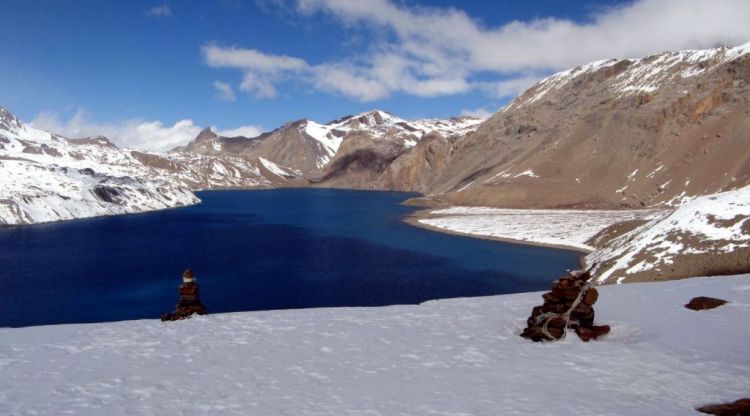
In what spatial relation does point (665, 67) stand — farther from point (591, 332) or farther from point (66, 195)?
point (591, 332)

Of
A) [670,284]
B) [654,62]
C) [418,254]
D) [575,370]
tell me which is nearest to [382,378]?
[575,370]

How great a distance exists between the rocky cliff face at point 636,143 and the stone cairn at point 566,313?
305 ft

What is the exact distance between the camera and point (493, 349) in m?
12.9

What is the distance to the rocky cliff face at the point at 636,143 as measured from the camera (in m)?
108

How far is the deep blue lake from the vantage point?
44.1 metres

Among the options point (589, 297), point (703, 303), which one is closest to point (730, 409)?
point (589, 297)

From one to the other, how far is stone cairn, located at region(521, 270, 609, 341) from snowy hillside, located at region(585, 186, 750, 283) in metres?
27.4

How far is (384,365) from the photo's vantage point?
11.9 meters

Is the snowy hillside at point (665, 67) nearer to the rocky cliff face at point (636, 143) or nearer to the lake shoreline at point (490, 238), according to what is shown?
the rocky cliff face at point (636, 143)

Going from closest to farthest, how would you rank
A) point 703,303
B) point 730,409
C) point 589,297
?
point 730,409
point 589,297
point 703,303

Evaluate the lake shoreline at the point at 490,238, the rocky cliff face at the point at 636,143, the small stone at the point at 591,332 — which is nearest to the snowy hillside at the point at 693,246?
the lake shoreline at the point at 490,238

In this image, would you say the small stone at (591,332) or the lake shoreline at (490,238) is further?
the lake shoreline at (490,238)

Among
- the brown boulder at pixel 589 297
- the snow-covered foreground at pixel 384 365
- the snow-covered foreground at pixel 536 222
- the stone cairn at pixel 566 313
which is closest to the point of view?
the snow-covered foreground at pixel 384 365

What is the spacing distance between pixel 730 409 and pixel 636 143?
135679 mm
